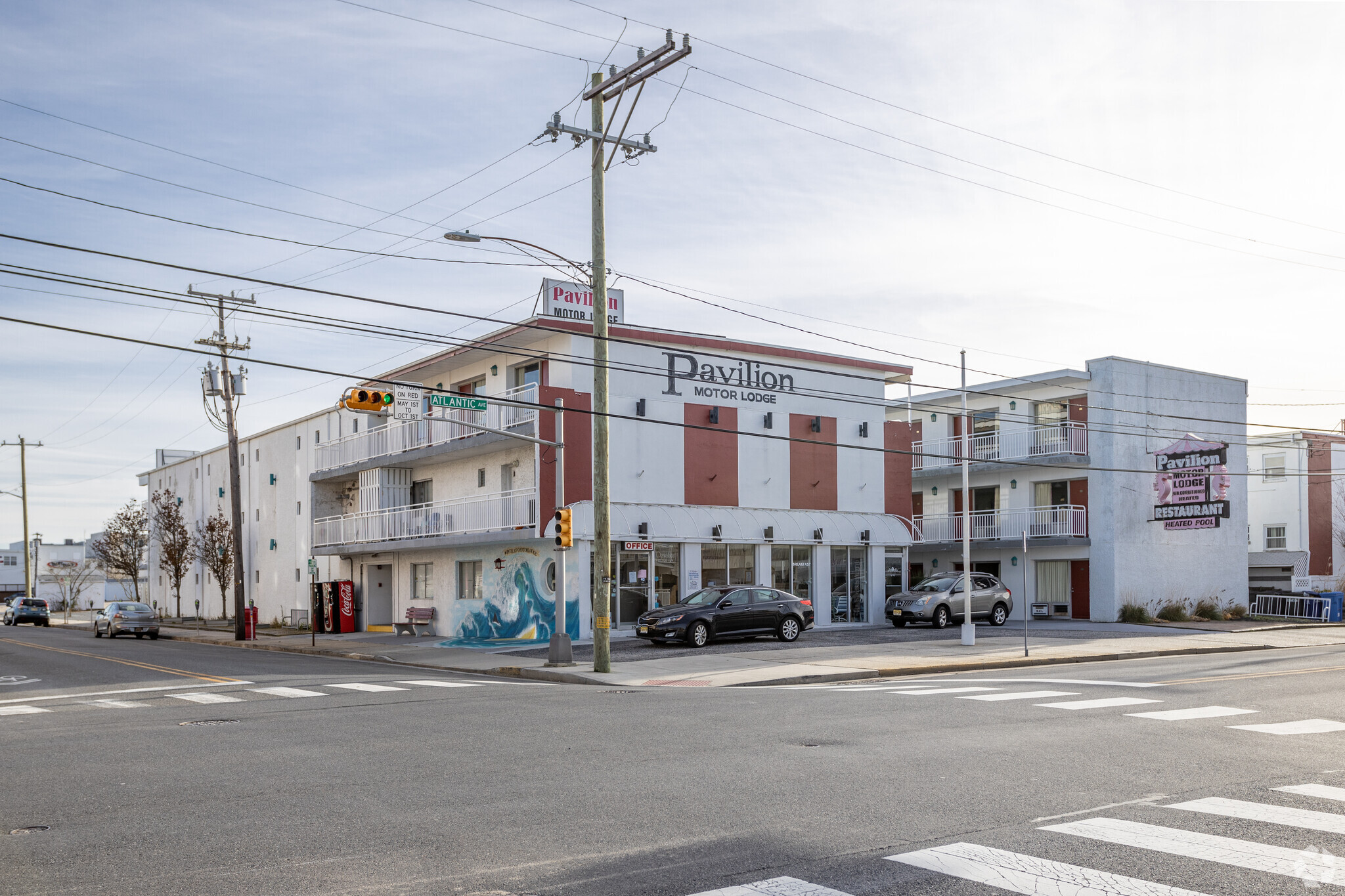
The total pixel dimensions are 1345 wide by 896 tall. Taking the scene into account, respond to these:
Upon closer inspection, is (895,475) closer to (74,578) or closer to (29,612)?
(29,612)

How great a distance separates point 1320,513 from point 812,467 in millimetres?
28945

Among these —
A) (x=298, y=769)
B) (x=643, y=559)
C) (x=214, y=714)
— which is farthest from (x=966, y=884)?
(x=643, y=559)

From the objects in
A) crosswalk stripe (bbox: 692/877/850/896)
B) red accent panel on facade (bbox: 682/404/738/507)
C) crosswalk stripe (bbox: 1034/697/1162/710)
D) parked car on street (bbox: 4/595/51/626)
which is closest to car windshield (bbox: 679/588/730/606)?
red accent panel on facade (bbox: 682/404/738/507)

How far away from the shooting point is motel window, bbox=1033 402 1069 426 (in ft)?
132

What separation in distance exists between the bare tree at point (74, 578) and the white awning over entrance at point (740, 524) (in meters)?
72.8

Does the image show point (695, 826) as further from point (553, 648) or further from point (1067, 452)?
point (1067, 452)

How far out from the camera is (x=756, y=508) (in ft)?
114

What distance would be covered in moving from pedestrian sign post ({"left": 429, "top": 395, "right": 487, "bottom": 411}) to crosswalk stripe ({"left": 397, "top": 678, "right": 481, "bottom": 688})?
6.35 m

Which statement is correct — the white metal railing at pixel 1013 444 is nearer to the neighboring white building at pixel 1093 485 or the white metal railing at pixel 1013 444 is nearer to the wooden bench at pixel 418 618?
the neighboring white building at pixel 1093 485

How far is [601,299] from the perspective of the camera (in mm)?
22172

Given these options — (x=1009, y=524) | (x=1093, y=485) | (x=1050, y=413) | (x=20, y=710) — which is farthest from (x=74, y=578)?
(x=20, y=710)

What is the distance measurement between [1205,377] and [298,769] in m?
39.8

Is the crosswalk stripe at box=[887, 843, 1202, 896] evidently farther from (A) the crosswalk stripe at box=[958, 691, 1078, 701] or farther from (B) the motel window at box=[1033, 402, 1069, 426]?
(B) the motel window at box=[1033, 402, 1069, 426]

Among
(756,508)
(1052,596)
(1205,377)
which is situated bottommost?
(1052,596)
